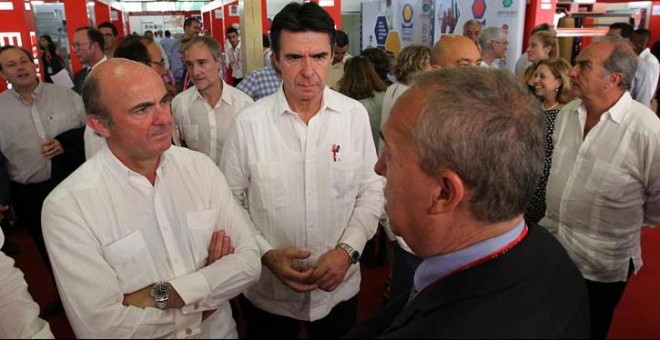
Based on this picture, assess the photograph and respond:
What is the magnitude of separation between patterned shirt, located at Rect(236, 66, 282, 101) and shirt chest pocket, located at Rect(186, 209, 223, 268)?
2.89 metres

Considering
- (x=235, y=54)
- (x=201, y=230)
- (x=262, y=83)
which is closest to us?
(x=201, y=230)

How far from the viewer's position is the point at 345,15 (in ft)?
58.4

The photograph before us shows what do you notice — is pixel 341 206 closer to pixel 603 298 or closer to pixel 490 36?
pixel 603 298

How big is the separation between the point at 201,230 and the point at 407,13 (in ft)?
37.0

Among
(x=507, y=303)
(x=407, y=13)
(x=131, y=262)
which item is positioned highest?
(x=407, y=13)

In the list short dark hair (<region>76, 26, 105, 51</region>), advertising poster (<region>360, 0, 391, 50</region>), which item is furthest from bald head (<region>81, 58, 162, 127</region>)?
advertising poster (<region>360, 0, 391, 50</region>)

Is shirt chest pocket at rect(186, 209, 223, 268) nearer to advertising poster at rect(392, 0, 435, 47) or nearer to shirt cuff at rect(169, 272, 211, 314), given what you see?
shirt cuff at rect(169, 272, 211, 314)

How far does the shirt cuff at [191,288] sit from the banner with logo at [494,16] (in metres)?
7.22

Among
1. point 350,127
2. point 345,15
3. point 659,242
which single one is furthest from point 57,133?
point 345,15

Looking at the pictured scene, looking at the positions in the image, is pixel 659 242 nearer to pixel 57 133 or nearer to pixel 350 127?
pixel 350 127

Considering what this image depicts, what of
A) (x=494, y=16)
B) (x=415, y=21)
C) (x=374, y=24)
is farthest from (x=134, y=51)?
(x=374, y=24)

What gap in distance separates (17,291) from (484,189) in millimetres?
1464

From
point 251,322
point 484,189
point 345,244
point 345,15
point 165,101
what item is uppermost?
point 345,15

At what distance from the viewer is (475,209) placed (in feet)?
3.34
